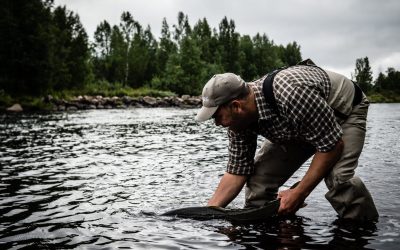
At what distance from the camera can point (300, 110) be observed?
10.7ft

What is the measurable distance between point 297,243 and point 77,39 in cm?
6247

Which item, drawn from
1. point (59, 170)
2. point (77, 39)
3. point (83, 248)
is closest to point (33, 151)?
point (59, 170)

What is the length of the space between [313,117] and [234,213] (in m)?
1.49

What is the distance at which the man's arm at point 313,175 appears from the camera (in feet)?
11.5

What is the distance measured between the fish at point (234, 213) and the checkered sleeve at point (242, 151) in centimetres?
43

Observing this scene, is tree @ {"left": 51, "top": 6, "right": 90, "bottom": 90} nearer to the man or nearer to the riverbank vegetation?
the riverbank vegetation

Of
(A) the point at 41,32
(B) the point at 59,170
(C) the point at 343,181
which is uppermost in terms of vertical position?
(A) the point at 41,32

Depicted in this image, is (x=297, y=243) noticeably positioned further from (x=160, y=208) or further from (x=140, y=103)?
(x=140, y=103)

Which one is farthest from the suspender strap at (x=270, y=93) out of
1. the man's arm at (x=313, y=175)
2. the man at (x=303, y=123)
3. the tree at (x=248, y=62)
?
the tree at (x=248, y=62)

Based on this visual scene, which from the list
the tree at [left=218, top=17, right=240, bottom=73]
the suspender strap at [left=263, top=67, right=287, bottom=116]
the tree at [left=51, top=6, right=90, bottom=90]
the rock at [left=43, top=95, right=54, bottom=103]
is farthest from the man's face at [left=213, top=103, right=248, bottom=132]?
the tree at [left=218, top=17, right=240, bottom=73]

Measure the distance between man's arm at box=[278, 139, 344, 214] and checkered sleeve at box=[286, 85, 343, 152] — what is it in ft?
0.26

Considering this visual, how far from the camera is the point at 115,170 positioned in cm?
777

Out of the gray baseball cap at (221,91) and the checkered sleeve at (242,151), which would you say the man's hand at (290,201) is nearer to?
the checkered sleeve at (242,151)

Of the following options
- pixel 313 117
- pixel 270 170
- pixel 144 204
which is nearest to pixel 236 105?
pixel 313 117
